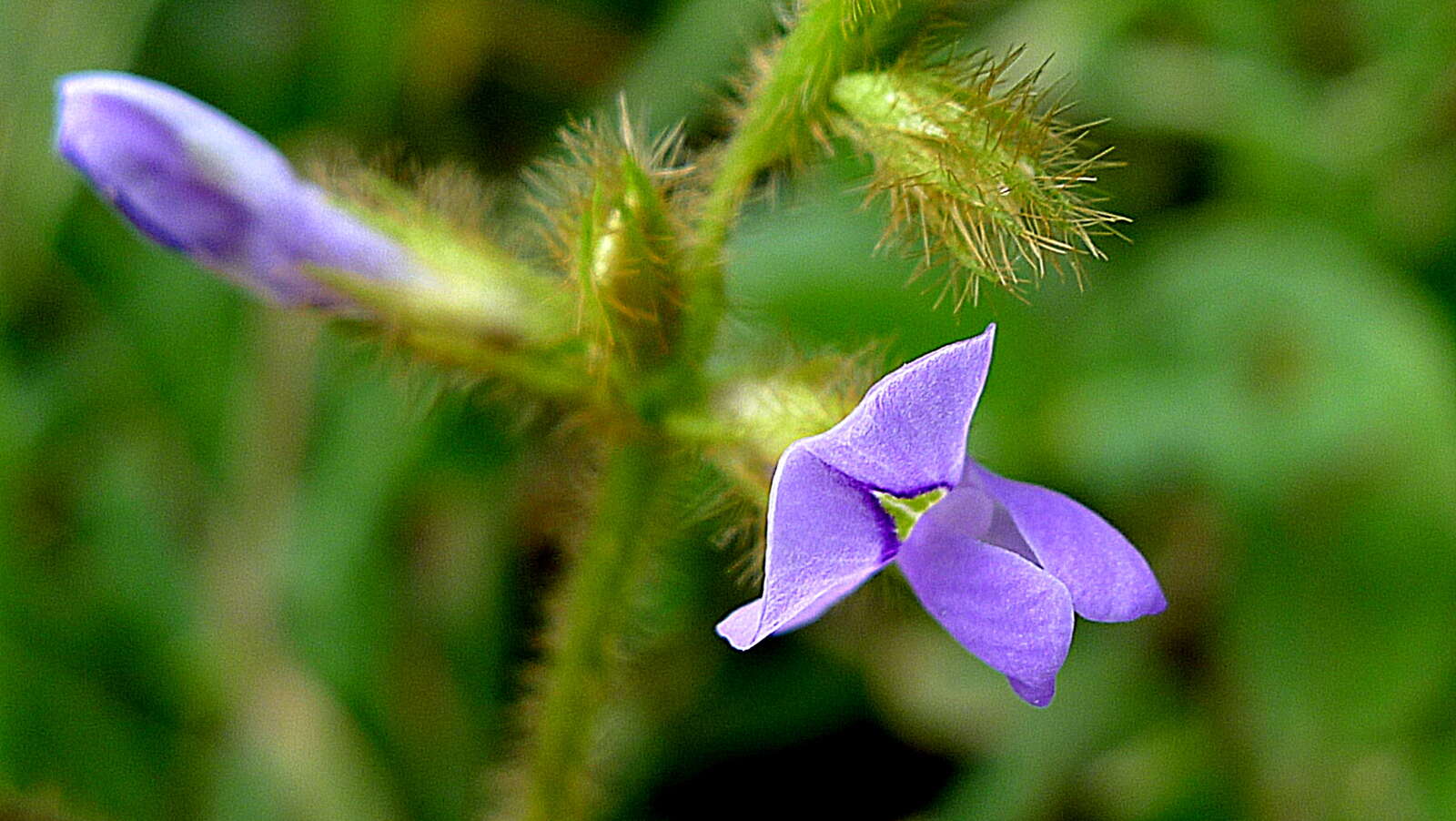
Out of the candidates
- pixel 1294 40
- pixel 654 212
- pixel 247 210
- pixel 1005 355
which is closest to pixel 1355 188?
pixel 1294 40

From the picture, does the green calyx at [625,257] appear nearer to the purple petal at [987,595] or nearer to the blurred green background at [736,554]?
the purple petal at [987,595]

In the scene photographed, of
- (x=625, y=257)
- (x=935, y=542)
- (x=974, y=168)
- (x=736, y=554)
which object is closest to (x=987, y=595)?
(x=935, y=542)

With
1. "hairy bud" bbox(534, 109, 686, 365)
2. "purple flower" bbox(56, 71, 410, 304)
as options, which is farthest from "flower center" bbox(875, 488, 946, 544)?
"purple flower" bbox(56, 71, 410, 304)

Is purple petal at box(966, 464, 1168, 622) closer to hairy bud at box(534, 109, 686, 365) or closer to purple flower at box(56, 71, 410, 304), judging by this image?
hairy bud at box(534, 109, 686, 365)

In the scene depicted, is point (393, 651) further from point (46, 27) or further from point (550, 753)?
point (46, 27)

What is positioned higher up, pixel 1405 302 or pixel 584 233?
pixel 584 233

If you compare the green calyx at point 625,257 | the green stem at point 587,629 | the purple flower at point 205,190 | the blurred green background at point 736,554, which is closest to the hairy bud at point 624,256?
the green calyx at point 625,257

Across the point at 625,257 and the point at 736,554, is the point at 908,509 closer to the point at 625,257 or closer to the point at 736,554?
the point at 625,257
